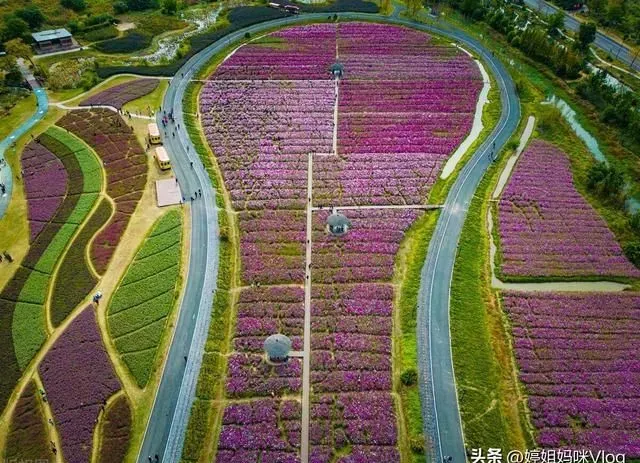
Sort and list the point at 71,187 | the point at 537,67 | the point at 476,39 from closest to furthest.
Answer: the point at 71,187 → the point at 537,67 → the point at 476,39

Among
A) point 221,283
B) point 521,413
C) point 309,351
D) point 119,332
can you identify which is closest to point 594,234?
point 521,413

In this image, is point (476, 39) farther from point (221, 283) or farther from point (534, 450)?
point (534, 450)

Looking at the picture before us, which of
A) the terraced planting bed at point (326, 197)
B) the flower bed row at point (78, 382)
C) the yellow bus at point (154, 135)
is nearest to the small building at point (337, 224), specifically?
the terraced planting bed at point (326, 197)

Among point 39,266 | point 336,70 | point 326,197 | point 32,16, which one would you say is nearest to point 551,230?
point 326,197

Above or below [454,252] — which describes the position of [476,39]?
above

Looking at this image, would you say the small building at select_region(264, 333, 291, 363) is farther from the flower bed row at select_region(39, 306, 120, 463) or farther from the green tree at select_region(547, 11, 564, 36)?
the green tree at select_region(547, 11, 564, 36)

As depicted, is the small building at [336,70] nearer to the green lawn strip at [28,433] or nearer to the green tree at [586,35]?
the green tree at [586,35]

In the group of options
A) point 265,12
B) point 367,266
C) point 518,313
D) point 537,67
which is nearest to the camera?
point 518,313
